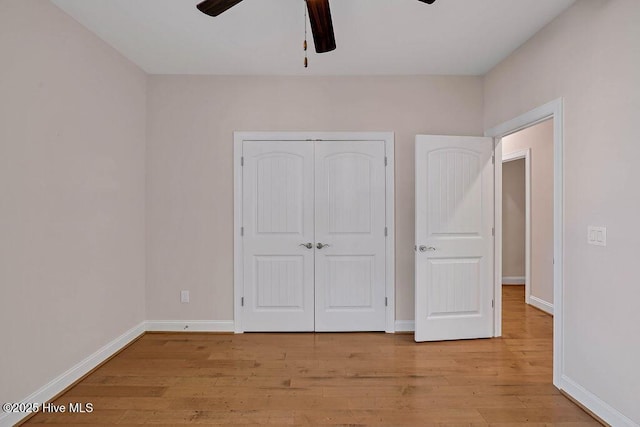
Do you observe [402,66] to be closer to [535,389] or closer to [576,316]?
[576,316]

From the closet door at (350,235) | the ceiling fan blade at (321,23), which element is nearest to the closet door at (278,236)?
the closet door at (350,235)

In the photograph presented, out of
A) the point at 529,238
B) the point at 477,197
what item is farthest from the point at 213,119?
the point at 529,238

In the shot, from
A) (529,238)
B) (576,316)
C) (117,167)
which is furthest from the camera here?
(529,238)

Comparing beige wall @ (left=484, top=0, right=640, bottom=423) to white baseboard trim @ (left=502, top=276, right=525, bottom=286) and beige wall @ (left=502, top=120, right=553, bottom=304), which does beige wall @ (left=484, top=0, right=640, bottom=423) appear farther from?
white baseboard trim @ (left=502, top=276, right=525, bottom=286)

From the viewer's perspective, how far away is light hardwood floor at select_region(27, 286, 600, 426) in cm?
210

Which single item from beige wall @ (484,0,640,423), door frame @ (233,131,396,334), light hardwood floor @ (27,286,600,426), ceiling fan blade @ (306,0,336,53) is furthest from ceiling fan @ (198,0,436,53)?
light hardwood floor @ (27,286,600,426)

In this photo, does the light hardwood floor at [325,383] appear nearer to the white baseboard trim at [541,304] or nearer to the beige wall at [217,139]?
the beige wall at [217,139]

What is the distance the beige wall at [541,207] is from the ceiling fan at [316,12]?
330 cm

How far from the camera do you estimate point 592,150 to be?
2154 mm

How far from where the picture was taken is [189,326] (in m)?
3.50

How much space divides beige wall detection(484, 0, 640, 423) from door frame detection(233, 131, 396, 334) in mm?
1420

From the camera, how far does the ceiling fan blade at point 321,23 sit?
1.78 metres

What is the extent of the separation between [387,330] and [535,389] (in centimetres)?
137

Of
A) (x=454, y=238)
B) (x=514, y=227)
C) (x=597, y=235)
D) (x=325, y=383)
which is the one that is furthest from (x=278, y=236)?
(x=514, y=227)
